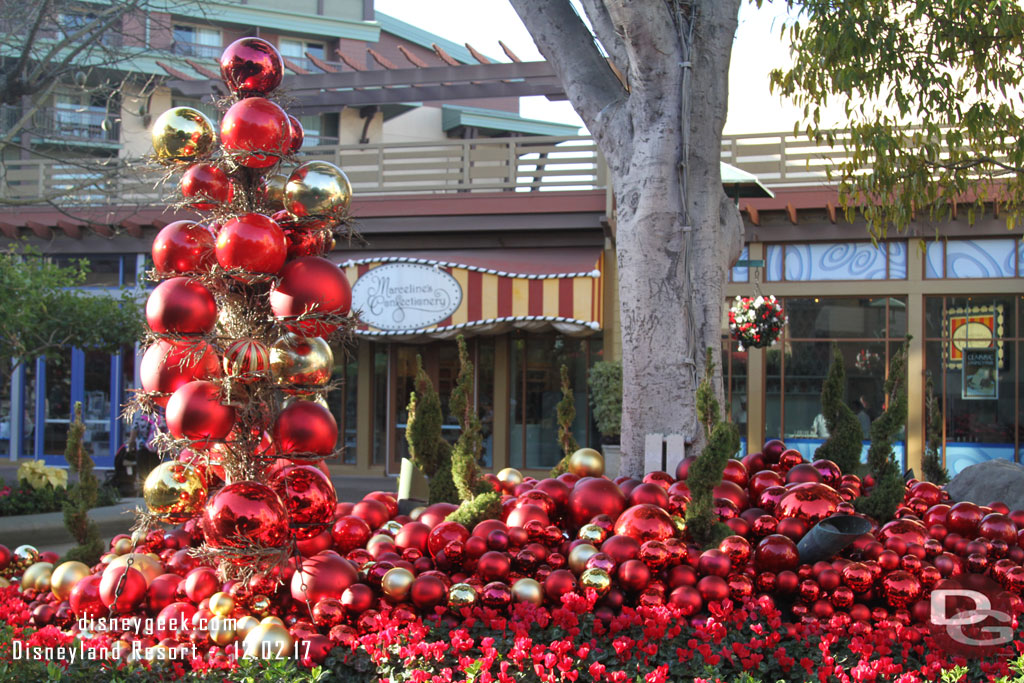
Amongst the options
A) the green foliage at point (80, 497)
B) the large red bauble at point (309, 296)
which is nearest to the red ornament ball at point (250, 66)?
the large red bauble at point (309, 296)

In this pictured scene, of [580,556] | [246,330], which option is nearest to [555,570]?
[580,556]

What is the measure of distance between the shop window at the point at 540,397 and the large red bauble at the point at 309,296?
13.4 metres

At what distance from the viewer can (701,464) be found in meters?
3.91

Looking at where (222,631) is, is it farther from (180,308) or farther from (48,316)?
(48,316)

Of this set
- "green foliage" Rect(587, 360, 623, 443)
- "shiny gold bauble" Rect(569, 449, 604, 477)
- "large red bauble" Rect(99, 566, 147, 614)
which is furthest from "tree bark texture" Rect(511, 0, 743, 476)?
"green foliage" Rect(587, 360, 623, 443)

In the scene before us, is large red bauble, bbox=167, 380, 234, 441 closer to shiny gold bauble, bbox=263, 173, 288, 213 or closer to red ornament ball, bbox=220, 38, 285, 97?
shiny gold bauble, bbox=263, 173, 288, 213

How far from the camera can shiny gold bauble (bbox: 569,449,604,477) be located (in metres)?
5.21

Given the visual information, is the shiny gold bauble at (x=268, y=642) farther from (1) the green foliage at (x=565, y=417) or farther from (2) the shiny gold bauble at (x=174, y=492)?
(1) the green foliage at (x=565, y=417)

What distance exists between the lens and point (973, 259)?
1578 cm

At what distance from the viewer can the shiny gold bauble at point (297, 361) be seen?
12.6 feet

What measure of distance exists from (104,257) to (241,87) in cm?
1666

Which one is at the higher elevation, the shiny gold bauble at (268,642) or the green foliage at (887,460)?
the green foliage at (887,460)

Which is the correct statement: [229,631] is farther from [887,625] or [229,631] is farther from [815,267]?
[815,267]
